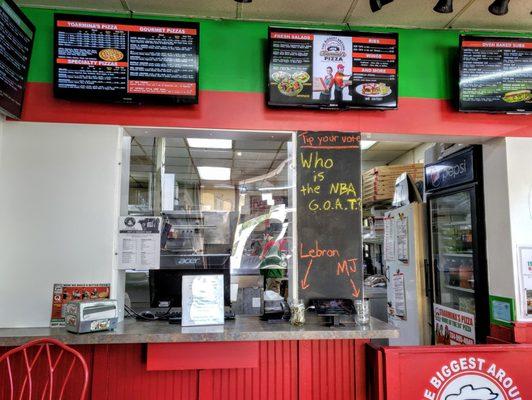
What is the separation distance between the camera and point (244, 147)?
7500 mm

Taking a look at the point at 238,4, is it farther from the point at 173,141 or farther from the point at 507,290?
the point at 173,141

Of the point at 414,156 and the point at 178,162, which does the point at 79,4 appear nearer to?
the point at 178,162

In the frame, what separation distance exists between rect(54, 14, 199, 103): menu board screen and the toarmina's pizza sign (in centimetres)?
240

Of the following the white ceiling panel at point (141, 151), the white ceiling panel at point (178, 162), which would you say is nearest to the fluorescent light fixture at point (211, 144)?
the white ceiling panel at point (141, 151)

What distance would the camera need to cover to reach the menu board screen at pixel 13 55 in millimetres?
2400

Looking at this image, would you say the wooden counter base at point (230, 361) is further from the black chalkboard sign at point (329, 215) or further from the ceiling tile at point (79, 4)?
→ the ceiling tile at point (79, 4)

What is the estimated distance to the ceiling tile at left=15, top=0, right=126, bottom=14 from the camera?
2.83 m

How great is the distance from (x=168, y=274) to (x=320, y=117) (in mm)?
1595

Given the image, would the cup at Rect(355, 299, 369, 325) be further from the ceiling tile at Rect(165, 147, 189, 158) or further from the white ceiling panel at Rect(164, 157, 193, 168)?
the white ceiling panel at Rect(164, 157, 193, 168)

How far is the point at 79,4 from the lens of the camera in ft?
9.41

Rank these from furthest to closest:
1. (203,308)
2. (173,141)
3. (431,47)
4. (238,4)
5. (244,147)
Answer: (244,147)
(173,141)
(431,47)
(238,4)
(203,308)

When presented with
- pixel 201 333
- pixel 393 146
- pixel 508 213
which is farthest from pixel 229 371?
pixel 393 146

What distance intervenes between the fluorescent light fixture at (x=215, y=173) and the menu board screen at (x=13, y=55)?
22.0ft

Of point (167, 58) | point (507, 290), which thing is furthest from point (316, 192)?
point (507, 290)
